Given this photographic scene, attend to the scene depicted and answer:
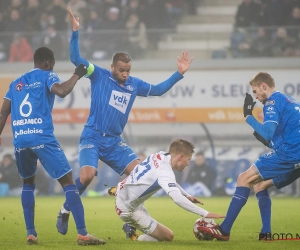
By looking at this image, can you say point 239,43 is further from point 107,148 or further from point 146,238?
point 146,238

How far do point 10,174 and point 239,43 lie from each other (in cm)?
743

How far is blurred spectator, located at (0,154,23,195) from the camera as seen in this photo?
20.7 meters

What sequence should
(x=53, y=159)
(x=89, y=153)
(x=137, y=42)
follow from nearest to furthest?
(x=53, y=159), (x=89, y=153), (x=137, y=42)

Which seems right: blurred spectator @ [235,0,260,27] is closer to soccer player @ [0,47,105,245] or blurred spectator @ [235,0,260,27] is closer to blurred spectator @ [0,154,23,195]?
blurred spectator @ [0,154,23,195]

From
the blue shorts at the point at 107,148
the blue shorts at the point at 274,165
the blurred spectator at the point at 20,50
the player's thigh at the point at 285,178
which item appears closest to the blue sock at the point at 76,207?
the blue shorts at the point at 107,148

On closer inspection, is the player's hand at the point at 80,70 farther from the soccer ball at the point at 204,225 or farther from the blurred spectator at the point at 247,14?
the blurred spectator at the point at 247,14

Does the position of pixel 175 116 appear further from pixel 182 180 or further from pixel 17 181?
pixel 17 181

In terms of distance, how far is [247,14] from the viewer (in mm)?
21453

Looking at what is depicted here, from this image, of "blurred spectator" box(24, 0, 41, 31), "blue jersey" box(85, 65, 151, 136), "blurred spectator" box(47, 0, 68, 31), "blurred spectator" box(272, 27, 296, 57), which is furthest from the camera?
"blurred spectator" box(24, 0, 41, 31)

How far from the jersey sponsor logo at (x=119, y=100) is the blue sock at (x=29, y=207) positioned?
1751mm

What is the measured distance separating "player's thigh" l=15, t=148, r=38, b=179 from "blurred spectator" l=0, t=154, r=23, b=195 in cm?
1221

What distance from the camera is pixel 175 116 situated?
827 inches

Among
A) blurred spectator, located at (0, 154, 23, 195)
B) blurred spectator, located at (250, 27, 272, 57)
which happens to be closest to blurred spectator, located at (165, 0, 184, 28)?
blurred spectator, located at (250, 27, 272, 57)

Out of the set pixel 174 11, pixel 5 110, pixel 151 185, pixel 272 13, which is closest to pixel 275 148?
pixel 151 185
